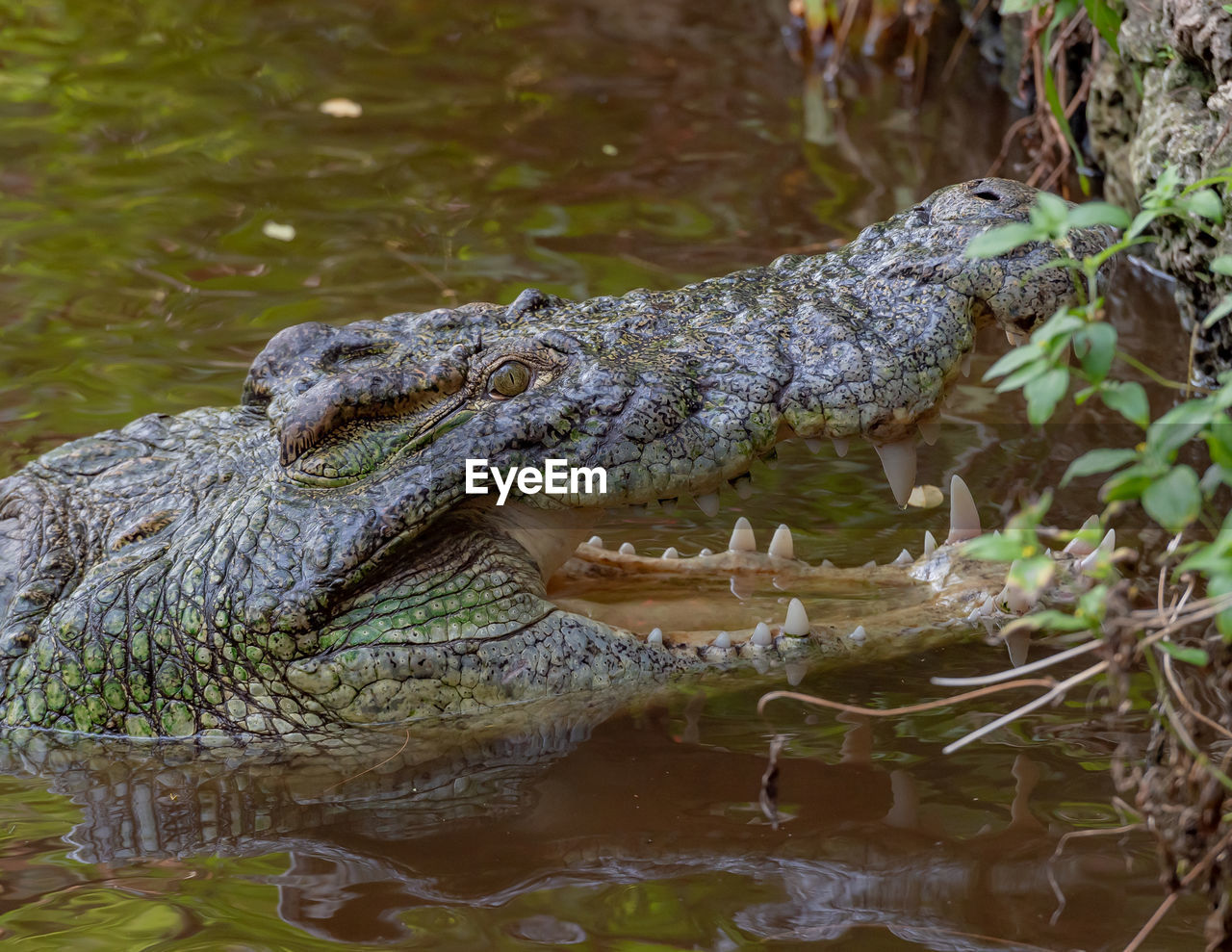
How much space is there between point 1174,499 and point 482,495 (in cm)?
184

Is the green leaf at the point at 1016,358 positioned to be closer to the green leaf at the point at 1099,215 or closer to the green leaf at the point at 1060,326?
the green leaf at the point at 1060,326

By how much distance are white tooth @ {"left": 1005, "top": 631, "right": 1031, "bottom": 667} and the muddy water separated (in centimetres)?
10

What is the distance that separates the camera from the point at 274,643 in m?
3.24

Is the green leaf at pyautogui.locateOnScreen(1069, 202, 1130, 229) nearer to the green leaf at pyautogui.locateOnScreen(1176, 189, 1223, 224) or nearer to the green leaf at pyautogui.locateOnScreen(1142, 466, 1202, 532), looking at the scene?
the green leaf at pyautogui.locateOnScreen(1176, 189, 1223, 224)

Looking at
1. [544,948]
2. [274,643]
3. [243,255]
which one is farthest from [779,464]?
[243,255]

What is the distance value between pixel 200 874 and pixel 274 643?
58 cm

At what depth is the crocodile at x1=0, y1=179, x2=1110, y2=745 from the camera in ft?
10.4

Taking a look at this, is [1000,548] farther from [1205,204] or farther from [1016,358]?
[1205,204]

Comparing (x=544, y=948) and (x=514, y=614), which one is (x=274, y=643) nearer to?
(x=514, y=614)

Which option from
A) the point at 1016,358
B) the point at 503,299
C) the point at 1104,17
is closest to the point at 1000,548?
the point at 1016,358

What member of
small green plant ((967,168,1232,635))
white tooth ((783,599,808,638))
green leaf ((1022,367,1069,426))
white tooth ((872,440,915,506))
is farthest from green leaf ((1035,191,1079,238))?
white tooth ((783,599,808,638))

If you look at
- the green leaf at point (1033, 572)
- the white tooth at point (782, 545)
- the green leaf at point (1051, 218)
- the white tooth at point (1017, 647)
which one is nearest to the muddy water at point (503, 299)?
the white tooth at point (1017, 647)

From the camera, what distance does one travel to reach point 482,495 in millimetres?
3328

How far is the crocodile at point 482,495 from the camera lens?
317 centimetres
